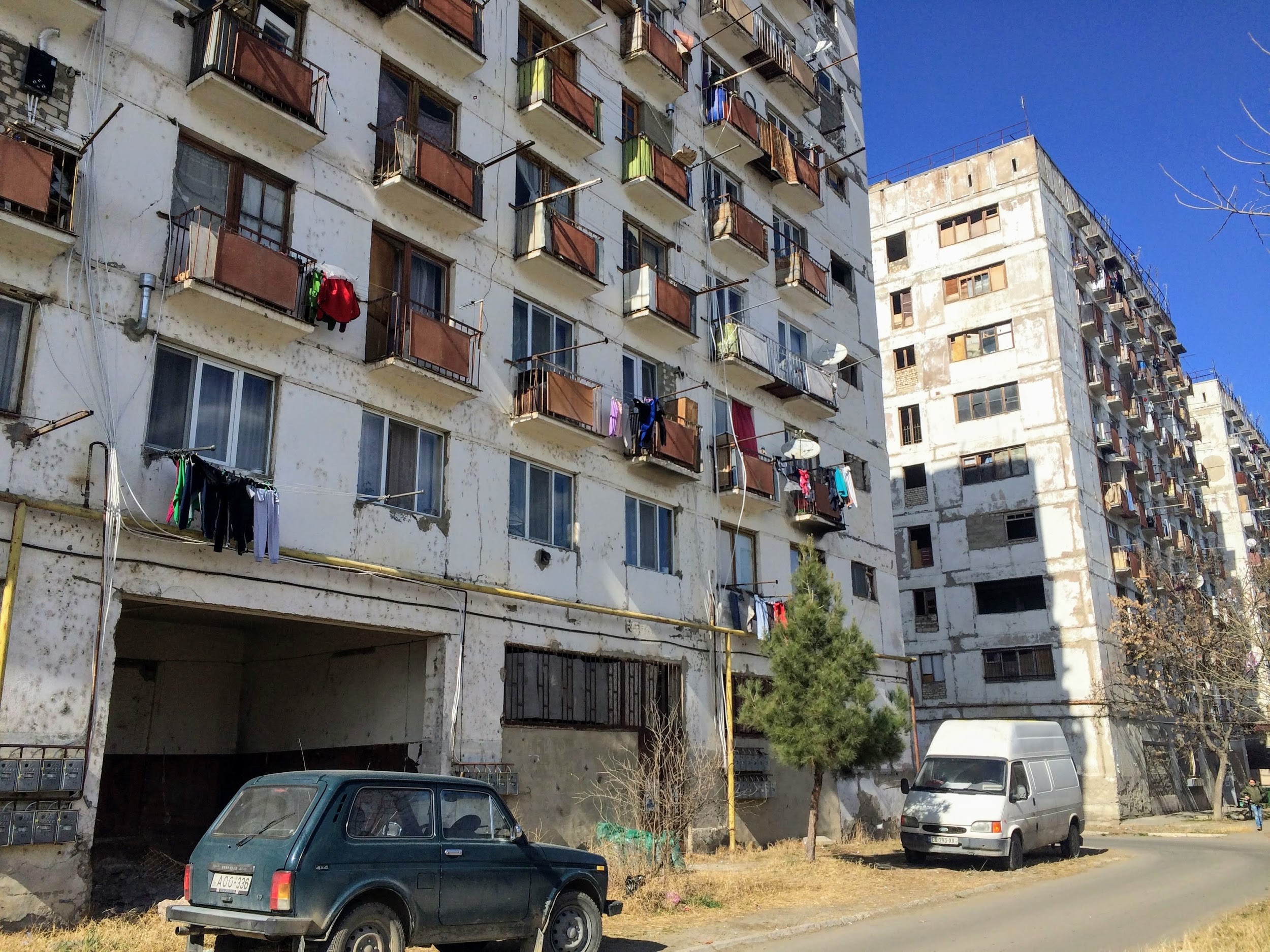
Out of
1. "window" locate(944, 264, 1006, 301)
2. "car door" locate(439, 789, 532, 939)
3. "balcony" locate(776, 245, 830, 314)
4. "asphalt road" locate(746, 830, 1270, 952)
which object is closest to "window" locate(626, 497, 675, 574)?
"balcony" locate(776, 245, 830, 314)

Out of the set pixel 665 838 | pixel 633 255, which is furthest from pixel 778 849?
pixel 633 255

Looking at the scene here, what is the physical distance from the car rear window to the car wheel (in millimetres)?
2797

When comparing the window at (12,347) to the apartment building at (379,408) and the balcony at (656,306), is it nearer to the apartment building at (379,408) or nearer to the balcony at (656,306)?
the apartment building at (379,408)

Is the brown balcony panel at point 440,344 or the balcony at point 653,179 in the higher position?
the balcony at point 653,179

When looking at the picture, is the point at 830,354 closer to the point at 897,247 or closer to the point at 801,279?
the point at 801,279

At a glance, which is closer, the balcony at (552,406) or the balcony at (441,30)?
the balcony at (441,30)

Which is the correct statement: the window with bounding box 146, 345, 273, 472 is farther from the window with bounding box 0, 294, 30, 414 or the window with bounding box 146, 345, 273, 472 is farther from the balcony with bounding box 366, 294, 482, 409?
the balcony with bounding box 366, 294, 482, 409

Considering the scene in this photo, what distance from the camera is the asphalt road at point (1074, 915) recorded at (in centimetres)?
1147

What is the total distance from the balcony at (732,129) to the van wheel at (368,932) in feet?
70.9

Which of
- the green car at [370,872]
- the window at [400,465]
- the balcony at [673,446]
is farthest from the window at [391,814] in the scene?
the balcony at [673,446]

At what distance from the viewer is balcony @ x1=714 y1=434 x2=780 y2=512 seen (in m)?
23.2

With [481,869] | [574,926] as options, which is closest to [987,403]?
[574,926]

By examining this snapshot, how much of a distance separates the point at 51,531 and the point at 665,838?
9.75 metres

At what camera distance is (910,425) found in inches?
1740
